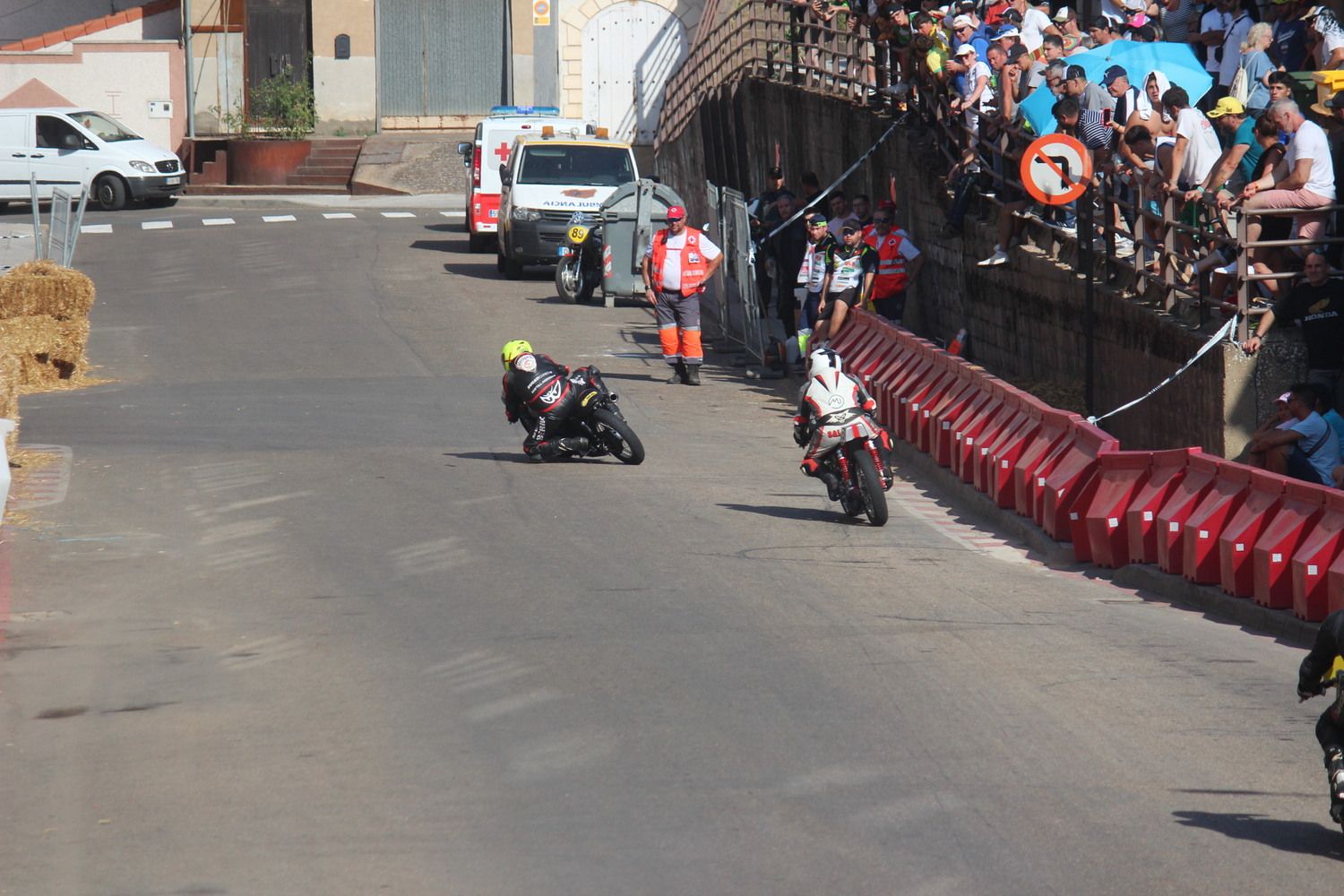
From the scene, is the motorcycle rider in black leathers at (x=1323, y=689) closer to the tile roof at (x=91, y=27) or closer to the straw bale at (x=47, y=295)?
the straw bale at (x=47, y=295)

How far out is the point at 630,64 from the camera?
45969mm

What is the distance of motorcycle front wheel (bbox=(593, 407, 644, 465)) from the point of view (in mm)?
16281

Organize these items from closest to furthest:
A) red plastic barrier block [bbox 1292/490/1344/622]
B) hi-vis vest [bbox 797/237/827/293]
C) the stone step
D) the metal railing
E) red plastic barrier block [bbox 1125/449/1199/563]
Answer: red plastic barrier block [bbox 1292/490/1344/622] < red plastic barrier block [bbox 1125/449/1199/563] < the metal railing < hi-vis vest [bbox 797/237/827/293] < the stone step

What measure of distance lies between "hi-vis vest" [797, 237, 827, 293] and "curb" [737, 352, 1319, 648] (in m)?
2.97

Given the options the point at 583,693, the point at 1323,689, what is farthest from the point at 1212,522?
the point at 1323,689

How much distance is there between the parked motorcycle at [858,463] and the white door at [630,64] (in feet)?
106

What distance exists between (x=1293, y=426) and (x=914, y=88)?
10.8 meters

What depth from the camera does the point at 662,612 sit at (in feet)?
35.3

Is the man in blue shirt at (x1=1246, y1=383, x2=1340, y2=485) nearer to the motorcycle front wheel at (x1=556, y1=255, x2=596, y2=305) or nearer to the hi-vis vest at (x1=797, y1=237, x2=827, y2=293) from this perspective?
the hi-vis vest at (x1=797, y1=237, x2=827, y2=293)

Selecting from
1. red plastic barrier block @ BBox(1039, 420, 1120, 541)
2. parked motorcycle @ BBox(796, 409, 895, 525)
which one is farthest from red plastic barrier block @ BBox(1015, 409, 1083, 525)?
parked motorcycle @ BBox(796, 409, 895, 525)

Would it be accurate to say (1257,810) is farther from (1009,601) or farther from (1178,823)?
(1009,601)

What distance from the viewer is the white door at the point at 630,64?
45500 millimetres

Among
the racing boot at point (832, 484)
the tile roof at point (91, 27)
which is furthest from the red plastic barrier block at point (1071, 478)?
the tile roof at point (91, 27)

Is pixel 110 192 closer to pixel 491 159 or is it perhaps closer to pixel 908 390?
pixel 491 159
